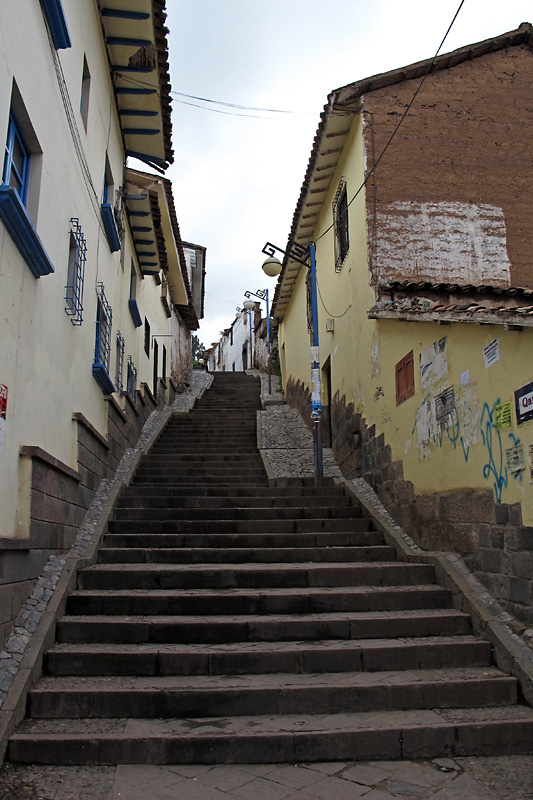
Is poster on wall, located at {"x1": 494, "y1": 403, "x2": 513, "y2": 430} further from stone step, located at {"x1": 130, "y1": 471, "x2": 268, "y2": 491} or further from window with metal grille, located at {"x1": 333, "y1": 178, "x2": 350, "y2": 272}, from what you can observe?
window with metal grille, located at {"x1": 333, "y1": 178, "x2": 350, "y2": 272}

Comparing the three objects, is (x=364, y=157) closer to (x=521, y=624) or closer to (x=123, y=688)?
(x=521, y=624)

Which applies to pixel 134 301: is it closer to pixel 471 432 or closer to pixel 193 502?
pixel 193 502

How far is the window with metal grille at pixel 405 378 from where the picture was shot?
7.26 metres

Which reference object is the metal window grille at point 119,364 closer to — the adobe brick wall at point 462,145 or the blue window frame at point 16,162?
the adobe brick wall at point 462,145

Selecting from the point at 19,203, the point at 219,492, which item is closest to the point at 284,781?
the point at 19,203

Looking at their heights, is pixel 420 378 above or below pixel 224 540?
above

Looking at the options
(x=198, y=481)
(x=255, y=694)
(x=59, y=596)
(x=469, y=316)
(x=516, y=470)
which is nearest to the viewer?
(x=255, y=694)

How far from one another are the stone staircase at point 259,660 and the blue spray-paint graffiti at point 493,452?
45.8 inches

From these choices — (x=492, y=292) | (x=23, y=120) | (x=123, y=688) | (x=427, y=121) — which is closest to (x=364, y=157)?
(x=427, y=121)

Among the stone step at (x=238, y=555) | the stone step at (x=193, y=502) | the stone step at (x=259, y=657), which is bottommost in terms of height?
the stone step at (x=259, y=657)

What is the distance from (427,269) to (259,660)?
6.73 m

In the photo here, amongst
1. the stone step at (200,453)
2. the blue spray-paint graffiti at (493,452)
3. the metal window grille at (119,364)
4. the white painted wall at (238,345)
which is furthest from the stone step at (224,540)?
the white painted wall at (238,345)

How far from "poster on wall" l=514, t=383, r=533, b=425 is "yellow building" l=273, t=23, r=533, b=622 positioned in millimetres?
345

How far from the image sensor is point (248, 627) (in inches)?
198
